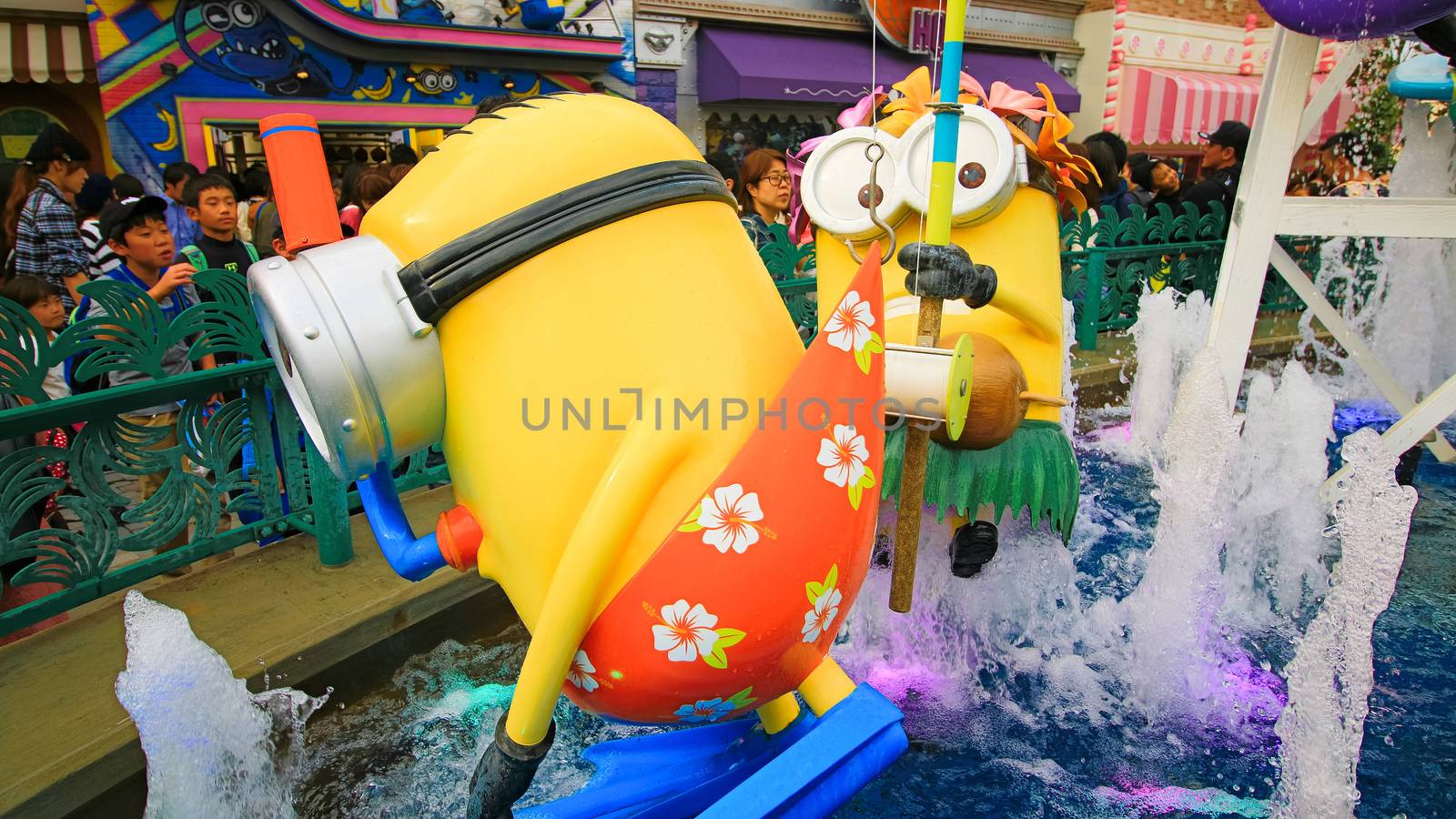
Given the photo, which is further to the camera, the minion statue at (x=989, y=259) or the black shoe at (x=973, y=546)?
the black shoe at (x=973, y=546)

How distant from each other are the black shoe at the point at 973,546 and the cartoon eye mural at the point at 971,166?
700 mm

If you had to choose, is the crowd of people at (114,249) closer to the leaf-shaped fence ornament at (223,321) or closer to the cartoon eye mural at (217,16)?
the leaf-shaped fence ornament at (223,321)

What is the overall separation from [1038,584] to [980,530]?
1.95 ft

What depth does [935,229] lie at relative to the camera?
55.1 inches

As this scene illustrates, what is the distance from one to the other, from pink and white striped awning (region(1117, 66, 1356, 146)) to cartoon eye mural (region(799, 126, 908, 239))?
1203cm

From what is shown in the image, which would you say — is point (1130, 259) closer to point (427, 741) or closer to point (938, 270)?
point (938, 270)

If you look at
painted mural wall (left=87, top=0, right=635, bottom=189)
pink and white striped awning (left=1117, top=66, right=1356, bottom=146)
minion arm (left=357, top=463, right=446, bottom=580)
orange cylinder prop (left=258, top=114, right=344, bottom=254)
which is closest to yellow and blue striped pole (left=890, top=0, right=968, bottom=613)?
minion arm (left=357, top=463, right=446, bottom=580)

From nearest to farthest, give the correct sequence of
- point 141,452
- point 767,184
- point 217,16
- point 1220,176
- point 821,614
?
1. point 821,614
2. point 141,452
3. point 767,184
4. point 1220,176
5. point 217,16

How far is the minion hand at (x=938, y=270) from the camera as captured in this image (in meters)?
1.43

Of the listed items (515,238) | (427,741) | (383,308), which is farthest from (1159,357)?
(383,308)

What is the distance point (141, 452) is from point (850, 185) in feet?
6.55

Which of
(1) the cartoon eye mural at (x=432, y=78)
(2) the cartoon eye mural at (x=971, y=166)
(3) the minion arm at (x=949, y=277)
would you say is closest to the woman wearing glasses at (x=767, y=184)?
(2) the cartoon eye mural at (x=971, y=166)

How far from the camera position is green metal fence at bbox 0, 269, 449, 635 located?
6.71ft

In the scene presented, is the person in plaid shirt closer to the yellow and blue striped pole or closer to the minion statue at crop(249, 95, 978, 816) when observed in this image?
the minion statue at crop(249, 95, 978, 816)
